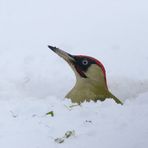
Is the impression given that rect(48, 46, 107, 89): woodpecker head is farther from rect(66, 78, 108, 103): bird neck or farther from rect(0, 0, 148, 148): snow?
rect(0, 0, 148, 148): snow

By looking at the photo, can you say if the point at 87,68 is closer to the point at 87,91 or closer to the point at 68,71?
the point at 87,91

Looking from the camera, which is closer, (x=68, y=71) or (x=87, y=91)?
(x=87, y=91)

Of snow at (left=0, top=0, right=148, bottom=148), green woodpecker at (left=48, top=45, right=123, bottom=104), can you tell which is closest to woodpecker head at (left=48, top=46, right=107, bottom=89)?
green woodpecker at (left=48, top=45, right=123, bottom=104)

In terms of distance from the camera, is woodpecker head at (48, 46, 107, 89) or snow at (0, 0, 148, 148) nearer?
snow at (0, 0, 148, 148)

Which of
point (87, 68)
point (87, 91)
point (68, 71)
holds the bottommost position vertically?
point (68, 71)

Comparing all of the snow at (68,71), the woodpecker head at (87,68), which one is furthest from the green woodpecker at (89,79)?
the snow at (68,71)

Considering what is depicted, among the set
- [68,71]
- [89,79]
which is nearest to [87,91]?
[89,79]

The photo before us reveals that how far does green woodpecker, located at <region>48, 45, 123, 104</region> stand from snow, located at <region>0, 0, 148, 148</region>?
27 centimetres

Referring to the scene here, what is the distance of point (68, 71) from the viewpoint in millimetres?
8633

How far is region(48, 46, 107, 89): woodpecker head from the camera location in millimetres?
7242

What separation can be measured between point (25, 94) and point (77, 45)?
6.67 ft

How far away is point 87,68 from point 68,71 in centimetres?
136

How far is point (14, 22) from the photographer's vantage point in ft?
36.3

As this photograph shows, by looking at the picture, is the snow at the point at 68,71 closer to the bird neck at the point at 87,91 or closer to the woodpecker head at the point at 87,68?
the bird neck at the point at 87,91
